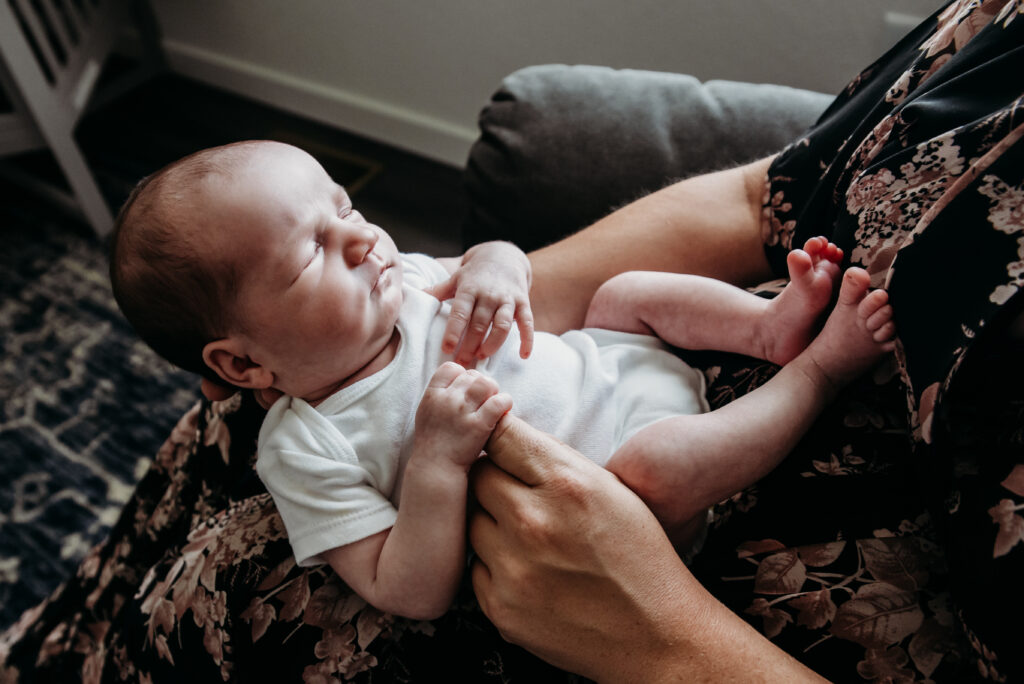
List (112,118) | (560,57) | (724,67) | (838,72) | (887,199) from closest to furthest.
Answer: (887,199) → (838,72) → (724,67) → (560,57) → (112,118)

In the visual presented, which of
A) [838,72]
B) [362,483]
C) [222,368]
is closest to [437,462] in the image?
[362,483]

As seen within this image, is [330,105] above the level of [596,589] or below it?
below

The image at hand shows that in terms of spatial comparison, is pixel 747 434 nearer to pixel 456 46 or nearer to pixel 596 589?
pixel 596 589

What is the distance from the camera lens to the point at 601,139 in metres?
1.17

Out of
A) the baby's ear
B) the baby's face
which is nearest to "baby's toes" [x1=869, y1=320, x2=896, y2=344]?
the baby's face

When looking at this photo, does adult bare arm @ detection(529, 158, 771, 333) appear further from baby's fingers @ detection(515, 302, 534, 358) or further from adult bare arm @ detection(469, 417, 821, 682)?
adult bare arm @ detection(469, 417, 821, 682)

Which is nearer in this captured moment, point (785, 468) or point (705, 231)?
point (785, 468)

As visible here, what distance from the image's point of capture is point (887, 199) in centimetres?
65

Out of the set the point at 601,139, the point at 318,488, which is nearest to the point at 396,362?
the point at 318,488

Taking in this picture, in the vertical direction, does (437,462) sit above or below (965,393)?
below

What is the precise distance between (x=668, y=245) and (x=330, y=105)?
218cm

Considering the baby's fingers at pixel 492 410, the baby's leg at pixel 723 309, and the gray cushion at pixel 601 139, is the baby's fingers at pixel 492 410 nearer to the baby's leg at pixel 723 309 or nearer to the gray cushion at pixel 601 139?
the baby's leg at pixel 723 309

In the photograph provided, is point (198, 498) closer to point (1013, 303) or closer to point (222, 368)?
point (222, 368)

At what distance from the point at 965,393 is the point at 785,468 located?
0.65ft
